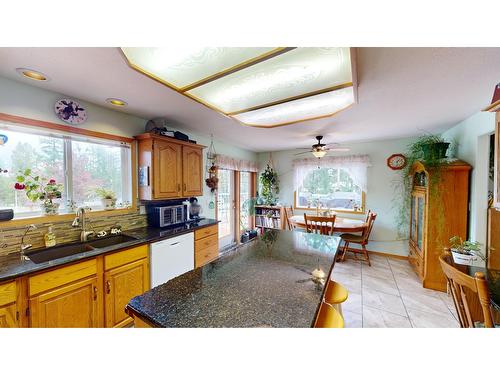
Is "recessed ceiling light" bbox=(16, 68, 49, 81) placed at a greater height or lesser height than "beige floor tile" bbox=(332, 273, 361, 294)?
greater

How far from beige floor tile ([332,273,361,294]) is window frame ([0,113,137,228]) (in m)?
2.92

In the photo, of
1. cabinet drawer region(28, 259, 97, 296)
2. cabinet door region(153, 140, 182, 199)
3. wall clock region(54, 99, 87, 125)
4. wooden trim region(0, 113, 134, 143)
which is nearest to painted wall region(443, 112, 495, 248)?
cabinet door region(153, 140, 182, 199)

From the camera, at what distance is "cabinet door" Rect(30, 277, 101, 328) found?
1198 mm

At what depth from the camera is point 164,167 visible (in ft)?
7.34

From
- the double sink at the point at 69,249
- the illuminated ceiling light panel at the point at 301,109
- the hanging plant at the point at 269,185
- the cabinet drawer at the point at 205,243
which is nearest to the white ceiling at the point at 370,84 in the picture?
the illuminated ceiling light panel at the point at 301,109

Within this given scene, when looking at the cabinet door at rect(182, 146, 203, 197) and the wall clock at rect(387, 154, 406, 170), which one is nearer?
the cabinet door at rect(182, 146, 203, 197)

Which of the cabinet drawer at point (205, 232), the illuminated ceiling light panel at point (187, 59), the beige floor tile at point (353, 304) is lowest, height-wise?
the beige floor tile at point (353, 304)

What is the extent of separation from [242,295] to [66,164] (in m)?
2.07

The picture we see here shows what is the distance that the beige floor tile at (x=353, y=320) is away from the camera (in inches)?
69.0

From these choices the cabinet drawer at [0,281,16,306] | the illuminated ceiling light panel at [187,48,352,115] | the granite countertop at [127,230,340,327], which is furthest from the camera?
the cabinet drawer at [0,281,16,306]

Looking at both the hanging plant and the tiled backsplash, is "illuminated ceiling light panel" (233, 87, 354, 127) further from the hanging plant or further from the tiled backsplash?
the hanging plant

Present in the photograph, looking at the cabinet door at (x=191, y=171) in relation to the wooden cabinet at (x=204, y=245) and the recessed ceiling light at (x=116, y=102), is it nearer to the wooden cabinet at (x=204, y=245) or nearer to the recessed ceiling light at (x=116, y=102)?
the wooden cabinet at (x=204, y=245)

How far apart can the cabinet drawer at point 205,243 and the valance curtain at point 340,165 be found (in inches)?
95.0
